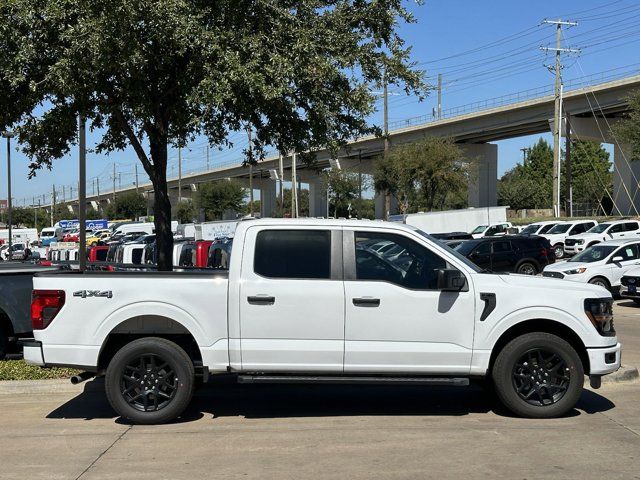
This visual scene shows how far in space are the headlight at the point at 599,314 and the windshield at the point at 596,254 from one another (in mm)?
13573

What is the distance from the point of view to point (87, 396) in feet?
27.7

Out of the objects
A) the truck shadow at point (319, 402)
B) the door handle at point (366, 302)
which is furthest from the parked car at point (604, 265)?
the door handle at point (366, 302)

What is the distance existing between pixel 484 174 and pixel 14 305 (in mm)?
70368

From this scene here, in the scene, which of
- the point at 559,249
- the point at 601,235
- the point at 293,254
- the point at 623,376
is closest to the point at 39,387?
the point at 293,254

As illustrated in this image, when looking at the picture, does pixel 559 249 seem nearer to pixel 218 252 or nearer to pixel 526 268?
pixel 526 268

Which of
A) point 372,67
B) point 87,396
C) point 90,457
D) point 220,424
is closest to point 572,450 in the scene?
point 220,424

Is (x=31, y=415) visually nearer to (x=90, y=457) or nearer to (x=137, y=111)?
(x=90, y=457)

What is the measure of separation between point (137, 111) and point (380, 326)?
4850 millimetres

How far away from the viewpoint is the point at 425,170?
196 feet

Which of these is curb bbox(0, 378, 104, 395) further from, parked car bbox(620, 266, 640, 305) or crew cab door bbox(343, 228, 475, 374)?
parked car bbox(620, 266, 640, 305)

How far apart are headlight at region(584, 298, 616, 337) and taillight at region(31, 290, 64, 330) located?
5.05m

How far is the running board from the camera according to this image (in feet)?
22.4

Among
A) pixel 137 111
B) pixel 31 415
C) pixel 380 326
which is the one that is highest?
pixel 137 111

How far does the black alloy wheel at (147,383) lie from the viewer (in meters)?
6.99
